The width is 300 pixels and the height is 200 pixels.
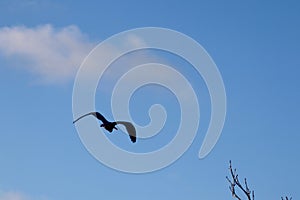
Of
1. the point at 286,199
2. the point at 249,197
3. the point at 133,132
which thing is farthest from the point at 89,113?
the point at 286,199

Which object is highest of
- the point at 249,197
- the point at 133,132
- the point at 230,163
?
the point at 230,163

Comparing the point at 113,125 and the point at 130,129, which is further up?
the point at 113,125

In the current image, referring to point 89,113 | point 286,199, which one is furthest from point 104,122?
point 286,199

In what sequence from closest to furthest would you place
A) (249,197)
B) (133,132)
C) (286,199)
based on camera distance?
(133,132), (249,197), (286,199)

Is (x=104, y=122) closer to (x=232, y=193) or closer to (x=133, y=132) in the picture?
(x=133, y=132)

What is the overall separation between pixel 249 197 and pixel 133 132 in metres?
4.99

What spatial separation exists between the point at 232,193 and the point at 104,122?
16.8 feet

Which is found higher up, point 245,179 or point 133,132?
point 245,179

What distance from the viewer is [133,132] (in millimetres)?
6281

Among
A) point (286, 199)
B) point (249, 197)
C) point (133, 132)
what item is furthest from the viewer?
point (286, 199)

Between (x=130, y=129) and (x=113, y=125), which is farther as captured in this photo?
(x=113, y=125)

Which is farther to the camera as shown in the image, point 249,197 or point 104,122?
point 249,197

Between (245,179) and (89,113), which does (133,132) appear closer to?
(89,113)

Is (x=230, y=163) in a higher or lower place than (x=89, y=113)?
higher
